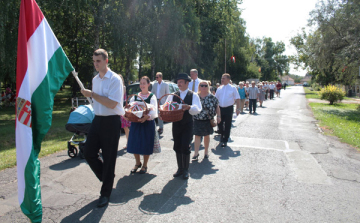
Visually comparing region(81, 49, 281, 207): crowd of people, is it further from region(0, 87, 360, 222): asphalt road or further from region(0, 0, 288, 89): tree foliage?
region(0, 0, 288, 89): tree foliage

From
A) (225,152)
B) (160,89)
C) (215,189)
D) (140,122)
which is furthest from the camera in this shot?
(160,89)

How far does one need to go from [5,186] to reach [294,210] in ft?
15.7

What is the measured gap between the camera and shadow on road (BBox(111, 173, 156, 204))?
4418 mm

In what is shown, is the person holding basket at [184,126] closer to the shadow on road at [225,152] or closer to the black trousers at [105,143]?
the black trousers at [105,143]

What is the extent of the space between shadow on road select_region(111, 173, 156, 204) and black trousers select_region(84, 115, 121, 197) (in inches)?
11.8

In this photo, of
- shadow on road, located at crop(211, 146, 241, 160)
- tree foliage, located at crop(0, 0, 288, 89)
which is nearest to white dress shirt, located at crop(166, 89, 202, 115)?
shadow on road, located at crop(211, 146, 241, 160)

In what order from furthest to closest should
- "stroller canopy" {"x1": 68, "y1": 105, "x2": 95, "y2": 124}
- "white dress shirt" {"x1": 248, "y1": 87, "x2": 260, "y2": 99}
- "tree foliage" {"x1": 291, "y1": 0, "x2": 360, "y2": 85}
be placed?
"tree foliage" {"x1": 291, "y1": 0, "x2": 360, "y2": 85}, "white dress shirt" {"x1": 248, "y1": 87, "x2": 260, "y2": 99}, "stroller canopy" {"x1": 68, "y1": 105, "x2": 95, "y2": 124}

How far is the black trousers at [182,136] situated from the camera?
5.36 m

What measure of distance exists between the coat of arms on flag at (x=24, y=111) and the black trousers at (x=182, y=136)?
113 inches

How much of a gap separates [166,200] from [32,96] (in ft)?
7.98

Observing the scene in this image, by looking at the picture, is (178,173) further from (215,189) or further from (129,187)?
(129,187)

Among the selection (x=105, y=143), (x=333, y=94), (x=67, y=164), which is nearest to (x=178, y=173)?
(x=105, y=143)

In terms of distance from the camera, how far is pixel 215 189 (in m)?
4.81

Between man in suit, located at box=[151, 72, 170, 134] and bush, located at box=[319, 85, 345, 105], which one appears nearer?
man in suit, located at box=[151, 72, 170, 134]
